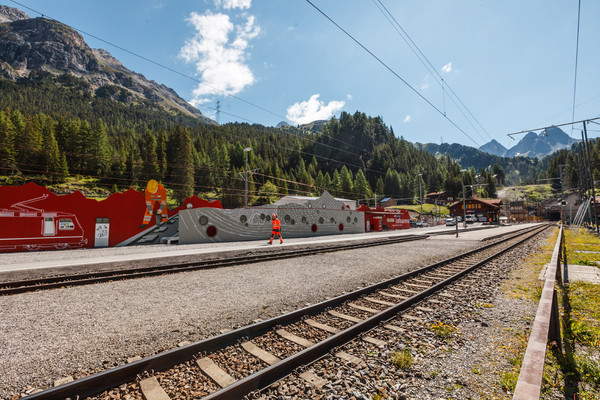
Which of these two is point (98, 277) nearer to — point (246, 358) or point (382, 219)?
point (246, 358)

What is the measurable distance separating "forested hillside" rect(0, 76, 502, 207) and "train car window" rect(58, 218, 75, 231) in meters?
21.5

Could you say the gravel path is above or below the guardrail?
below

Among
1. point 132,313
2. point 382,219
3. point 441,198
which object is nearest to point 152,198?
point 132,313

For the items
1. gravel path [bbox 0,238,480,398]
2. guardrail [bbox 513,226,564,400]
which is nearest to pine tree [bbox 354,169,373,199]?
gravel path [bbox 0,238,480,398]

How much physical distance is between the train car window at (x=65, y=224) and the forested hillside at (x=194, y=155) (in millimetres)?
21536

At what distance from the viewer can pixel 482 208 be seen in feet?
245

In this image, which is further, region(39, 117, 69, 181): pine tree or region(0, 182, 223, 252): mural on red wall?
region(39, 117, 69, 181): pine tree

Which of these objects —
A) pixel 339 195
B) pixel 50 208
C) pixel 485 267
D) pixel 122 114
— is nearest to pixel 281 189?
pixel 339 195

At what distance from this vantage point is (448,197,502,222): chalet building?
72312 mm

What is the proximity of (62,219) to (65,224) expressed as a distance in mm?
410

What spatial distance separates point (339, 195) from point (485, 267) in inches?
3978

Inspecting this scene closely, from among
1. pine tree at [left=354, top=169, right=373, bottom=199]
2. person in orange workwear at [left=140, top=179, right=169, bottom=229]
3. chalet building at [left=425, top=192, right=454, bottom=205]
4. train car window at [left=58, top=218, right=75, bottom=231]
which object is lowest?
train car window at [left=58, top=218, right=75, bottom=231]

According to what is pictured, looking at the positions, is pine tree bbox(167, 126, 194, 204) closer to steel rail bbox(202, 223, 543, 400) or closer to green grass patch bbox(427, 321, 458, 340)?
steel rail bbox(202, 223, 543, 400)

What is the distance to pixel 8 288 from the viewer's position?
8.03 meters
